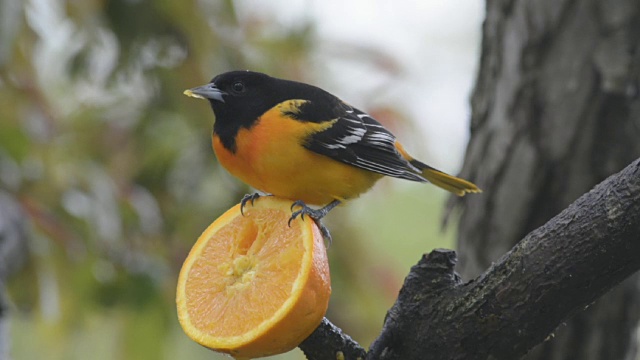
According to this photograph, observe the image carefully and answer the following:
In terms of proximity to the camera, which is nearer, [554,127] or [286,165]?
[286,165]

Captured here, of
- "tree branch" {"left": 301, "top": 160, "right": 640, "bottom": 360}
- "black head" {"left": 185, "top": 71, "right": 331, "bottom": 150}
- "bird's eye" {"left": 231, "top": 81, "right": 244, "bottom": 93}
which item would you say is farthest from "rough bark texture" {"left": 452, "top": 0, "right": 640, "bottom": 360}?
"tree branch" {"left": 301, "top": 160, "right": 640, "bottom": 360}

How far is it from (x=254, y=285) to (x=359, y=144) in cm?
93

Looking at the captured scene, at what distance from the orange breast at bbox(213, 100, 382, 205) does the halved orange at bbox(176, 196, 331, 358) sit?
262 millimetres

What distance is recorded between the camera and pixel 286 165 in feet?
7.69

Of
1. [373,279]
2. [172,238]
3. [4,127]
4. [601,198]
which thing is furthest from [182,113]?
[601,198]

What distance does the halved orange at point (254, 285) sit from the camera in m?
1.74

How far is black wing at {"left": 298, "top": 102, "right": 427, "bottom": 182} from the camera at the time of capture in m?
2.52

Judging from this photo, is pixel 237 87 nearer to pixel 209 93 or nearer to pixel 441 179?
pixel 209 93

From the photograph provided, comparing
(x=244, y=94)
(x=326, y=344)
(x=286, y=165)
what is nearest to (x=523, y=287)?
(x=326, y=344)

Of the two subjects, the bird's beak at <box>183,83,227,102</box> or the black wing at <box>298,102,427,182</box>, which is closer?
the black wing at <box>298,102,427,182</box>

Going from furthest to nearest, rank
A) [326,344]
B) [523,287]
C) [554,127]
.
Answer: [554,127] → [326,344] → [523,287]

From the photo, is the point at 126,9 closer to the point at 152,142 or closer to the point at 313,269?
the point at 152,142

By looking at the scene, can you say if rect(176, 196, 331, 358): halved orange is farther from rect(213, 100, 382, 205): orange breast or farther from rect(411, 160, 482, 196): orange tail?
rect(411, 160, 482, 196): orange tail

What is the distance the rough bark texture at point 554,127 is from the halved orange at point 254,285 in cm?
128
